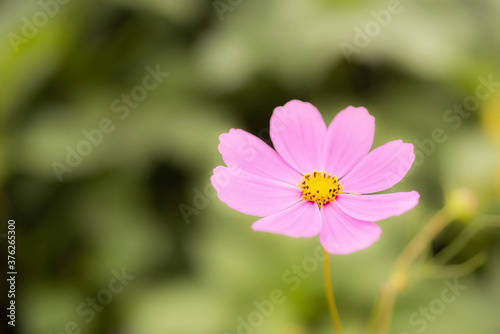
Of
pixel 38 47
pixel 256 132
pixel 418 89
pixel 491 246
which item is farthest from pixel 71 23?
pixel 491 246
